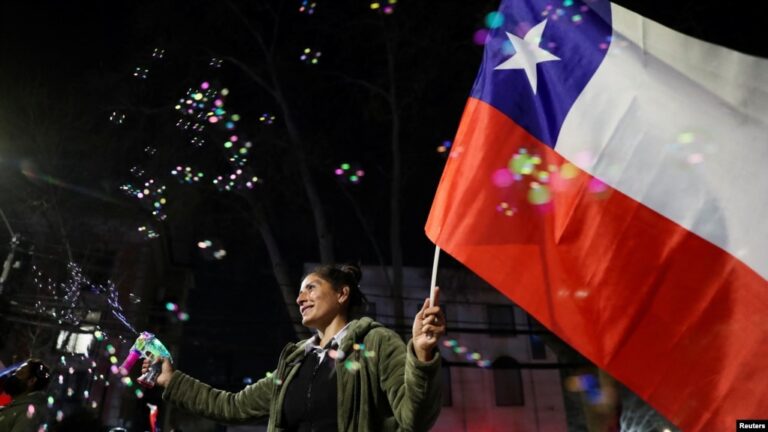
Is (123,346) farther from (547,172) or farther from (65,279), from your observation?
(547,172)

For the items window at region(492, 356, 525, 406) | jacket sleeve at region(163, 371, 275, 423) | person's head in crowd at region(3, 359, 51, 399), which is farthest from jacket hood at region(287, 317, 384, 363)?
window at region(492, 356, 525, 406)

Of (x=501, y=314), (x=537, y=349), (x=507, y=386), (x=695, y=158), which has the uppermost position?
(x=695, y=158)

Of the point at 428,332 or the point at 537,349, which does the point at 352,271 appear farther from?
the point at 537,349

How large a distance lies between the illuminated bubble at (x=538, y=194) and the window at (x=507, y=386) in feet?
70.8

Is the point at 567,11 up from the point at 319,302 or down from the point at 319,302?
up

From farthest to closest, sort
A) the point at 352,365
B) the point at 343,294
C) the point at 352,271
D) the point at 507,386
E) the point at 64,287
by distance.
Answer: the point at 507,386, the point at 64,287, the point at 352,271, the point at 343,294, the point at 352,365

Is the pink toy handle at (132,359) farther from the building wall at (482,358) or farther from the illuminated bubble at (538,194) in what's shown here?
the building wall at (482,358)

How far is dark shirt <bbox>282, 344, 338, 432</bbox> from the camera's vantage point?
2111mm

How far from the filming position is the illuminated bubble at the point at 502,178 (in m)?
2.42

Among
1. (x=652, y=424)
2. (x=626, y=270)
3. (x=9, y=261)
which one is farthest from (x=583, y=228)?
(x=652, y=424)

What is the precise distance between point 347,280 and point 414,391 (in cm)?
99

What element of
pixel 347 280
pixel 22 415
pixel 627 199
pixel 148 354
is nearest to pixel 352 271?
pixel 347 280

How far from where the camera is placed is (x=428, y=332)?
5.73ft

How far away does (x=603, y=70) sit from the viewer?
8.04 ft
